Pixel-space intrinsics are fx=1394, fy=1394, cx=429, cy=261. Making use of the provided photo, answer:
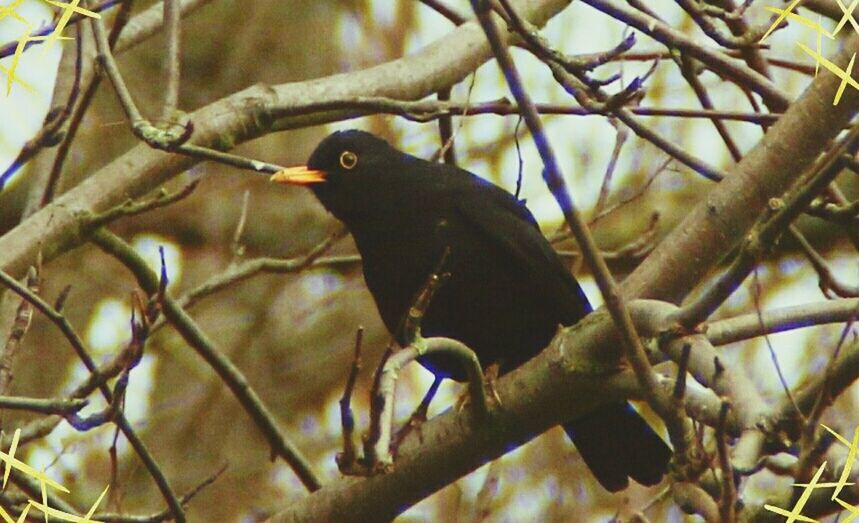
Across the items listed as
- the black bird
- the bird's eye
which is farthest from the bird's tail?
the bird's eye

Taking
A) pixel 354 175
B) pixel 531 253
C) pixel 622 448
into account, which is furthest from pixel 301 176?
pixel 622 448

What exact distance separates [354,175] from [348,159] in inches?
3.6

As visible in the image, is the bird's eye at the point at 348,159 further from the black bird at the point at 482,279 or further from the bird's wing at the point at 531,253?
the bird's wing at the point at 531,253

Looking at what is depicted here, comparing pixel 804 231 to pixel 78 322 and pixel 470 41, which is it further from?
pixel 78 322

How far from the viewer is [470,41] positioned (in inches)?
205

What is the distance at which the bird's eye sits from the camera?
17.3 feet

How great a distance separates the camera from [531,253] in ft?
16.1

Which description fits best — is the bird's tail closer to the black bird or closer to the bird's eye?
the black bird

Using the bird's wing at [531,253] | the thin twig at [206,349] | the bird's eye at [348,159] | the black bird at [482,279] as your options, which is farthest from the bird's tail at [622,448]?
the bird's eye at [348,159]

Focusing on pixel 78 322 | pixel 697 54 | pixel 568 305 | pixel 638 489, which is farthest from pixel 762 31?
pixel 78 322

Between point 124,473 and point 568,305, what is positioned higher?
point 124,473

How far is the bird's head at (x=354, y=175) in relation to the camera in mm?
5090

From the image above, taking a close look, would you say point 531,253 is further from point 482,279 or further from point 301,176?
point 301,176

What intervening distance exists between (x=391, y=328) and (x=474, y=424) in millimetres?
1408
